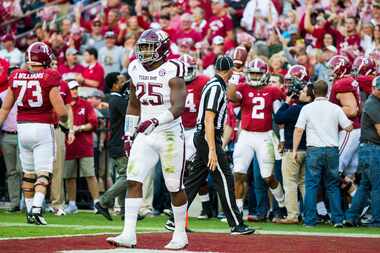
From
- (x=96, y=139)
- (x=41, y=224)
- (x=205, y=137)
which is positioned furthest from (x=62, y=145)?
(x=205, y=137)

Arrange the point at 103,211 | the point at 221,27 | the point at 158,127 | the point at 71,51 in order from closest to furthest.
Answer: the point at 158,127 < the point at 103,211 < the point at 71,51 < the point at 221,27

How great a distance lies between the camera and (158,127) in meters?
10.1

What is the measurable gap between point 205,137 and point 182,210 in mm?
2159

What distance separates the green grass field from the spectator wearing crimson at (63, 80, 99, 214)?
3.30 feet

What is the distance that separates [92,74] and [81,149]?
3281 mm

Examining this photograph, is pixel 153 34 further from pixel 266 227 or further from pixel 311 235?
pixel 266 227

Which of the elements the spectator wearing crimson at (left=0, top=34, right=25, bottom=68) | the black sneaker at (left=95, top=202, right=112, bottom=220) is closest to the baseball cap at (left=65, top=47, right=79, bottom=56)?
the spectator wearing crimson at (left=0, top=34, right=25, bottom=68)

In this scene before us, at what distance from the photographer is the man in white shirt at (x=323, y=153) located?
1402 centimetres

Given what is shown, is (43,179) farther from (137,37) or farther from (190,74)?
(137,37)

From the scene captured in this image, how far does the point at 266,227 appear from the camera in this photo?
13.9 meters

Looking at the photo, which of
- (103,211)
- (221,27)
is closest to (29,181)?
(103,211)

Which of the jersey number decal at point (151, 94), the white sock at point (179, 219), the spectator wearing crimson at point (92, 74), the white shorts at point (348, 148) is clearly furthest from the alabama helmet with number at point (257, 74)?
the spectator wearing crimson at point (92, 74)

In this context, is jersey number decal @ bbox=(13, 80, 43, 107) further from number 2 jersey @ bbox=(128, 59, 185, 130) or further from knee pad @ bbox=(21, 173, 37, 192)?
number 2 jersey @ bbox=(128, 59, 185, 130)

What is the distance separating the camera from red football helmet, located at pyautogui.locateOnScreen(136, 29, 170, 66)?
10227 millimetres
